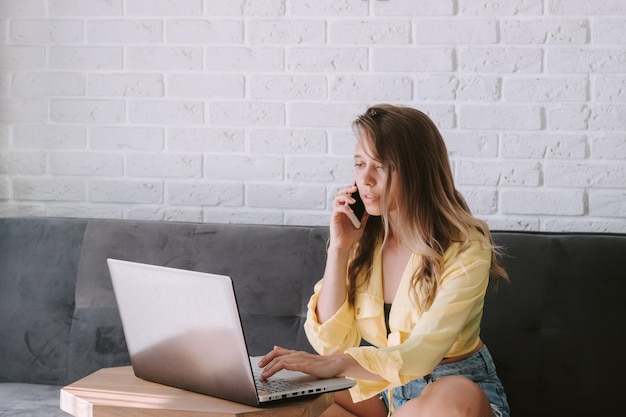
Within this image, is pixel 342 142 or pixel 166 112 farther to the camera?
pixel 166 112

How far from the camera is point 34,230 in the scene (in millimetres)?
2484

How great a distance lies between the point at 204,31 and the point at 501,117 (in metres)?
0.96

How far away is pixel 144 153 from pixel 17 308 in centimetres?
63

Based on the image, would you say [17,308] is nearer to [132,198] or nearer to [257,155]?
[132,198]

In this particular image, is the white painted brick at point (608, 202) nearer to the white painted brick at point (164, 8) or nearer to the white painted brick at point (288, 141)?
the white painted brick at point (288, 141)

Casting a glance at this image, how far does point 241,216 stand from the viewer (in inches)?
104

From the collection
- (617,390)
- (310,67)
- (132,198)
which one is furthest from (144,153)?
(617,390)

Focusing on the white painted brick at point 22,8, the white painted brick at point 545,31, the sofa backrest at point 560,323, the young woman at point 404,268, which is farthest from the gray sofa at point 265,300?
the white painted brick at point 22,8

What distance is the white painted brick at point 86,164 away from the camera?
2723 millimetres

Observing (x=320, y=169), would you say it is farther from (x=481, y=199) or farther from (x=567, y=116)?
(x=567, y=116)

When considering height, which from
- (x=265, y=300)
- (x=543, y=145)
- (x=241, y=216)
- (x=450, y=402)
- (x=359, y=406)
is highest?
(x=543, y=145)

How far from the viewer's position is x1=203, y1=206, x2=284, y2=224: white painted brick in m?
2.63

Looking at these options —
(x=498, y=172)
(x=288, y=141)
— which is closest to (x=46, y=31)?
(x=288, y=141)

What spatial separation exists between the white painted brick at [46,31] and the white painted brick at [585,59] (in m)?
1.49
